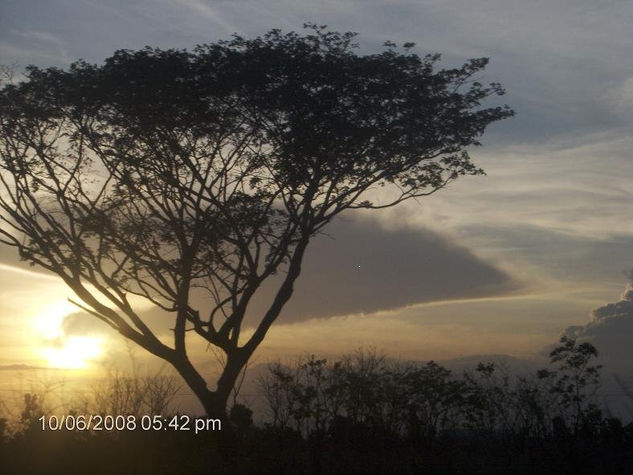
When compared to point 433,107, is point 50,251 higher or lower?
lower

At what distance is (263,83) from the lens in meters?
22.9

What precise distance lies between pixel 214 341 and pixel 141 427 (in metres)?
3.04

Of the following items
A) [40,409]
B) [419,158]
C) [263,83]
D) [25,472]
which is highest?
[263,83]

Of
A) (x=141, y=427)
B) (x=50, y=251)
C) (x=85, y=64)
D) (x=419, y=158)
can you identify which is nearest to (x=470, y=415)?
(x=419, y=158)

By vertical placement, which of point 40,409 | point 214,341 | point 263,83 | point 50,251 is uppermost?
point 263,83

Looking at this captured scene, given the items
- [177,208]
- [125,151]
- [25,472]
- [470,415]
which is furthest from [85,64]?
[470,415]

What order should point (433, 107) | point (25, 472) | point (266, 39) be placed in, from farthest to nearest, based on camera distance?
point (433, 107), point (266, 39), point (25, 472)

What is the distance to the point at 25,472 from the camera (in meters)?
18.9

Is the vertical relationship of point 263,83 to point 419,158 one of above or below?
above

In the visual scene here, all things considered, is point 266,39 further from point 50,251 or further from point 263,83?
point 50,251

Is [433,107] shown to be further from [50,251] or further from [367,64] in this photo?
[50,251]

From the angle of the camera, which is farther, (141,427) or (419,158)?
(419,158)

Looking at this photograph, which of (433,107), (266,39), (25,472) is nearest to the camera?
(25,472)

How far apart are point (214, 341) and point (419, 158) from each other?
25.3 ft
